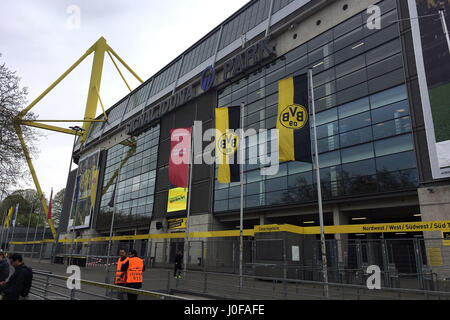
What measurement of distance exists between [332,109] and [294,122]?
1146 cm

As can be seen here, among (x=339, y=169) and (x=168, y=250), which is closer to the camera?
(x=339, y=169)

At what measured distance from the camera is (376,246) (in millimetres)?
16641

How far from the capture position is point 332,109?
80.1 ft

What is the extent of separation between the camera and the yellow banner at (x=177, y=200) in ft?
118

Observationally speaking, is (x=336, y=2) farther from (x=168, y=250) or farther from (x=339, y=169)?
(x=168, y=250)

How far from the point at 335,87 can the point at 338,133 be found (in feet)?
12.4

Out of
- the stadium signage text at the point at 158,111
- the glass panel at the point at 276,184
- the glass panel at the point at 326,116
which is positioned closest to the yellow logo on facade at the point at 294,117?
the glass panel at the point at 326,116

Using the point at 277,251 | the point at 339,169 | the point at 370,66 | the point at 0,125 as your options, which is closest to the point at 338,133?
the point at 339,169

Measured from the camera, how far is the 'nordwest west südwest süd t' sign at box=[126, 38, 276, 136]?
2989cm

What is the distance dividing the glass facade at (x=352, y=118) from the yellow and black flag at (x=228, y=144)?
9301mm

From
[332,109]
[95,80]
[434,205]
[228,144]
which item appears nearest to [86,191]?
[95,80]

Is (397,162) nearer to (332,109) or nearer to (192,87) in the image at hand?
(332,109)
